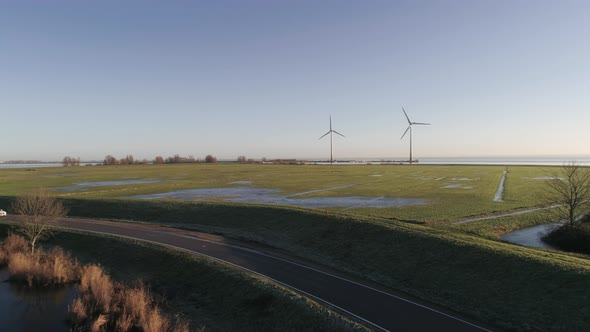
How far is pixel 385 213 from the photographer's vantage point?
5388 centimetres

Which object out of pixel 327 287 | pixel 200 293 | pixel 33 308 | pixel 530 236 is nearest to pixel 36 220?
pixel 33 308

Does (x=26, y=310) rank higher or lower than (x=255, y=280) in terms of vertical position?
lower

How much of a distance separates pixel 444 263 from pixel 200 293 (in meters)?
19.0

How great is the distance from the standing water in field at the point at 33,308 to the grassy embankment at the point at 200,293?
1.59 m

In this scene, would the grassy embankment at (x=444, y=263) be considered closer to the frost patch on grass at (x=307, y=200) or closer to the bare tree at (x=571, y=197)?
the frost patch on grass at (x=307, y=200)

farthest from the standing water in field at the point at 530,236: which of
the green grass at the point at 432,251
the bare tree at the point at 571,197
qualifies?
the bare tree at the point at 571,197

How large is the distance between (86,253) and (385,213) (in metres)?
37.6

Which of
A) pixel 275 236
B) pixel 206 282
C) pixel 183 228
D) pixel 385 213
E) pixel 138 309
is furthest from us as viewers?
pixel 385 213

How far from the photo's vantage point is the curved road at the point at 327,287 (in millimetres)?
20734

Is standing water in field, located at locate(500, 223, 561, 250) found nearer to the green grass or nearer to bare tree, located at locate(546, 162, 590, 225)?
the green grass

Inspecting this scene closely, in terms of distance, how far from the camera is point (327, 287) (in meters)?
26.6

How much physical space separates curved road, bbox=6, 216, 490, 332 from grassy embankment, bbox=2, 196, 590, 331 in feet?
8.10

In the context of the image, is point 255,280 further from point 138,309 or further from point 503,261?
point 503,261

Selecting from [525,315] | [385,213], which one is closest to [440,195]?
[385,213]
